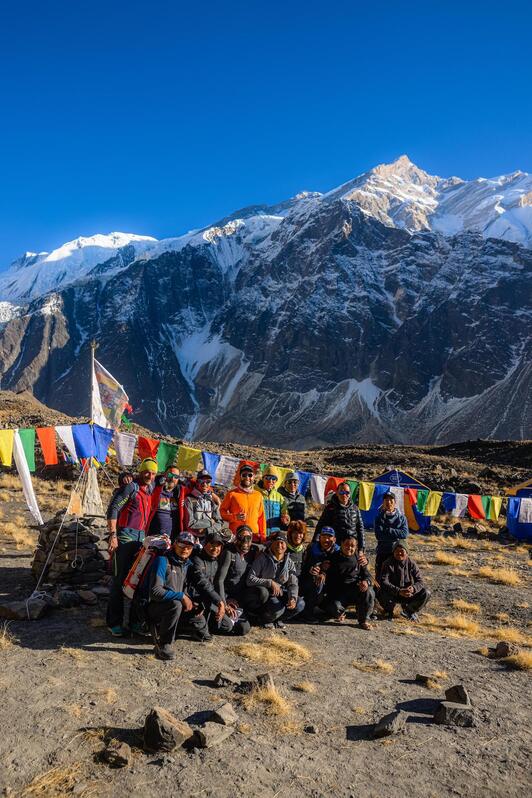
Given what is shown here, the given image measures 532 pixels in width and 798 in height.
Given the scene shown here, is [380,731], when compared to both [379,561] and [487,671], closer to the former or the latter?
[487,671]

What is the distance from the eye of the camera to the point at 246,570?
7.74m

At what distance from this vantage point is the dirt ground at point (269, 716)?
4.23 meters

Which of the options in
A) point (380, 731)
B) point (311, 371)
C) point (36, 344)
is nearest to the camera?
point (380, 731)

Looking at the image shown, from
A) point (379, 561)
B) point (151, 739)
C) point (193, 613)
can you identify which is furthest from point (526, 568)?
point (151, 739)

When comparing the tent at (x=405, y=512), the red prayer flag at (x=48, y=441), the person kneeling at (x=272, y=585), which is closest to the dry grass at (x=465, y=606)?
the person kneeling at (x=272, y=585)

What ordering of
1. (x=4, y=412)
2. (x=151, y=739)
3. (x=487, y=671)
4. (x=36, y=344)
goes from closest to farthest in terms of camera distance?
(x=151, y=739) → (x=487, y=671) → (x=4, y=412) → (x=36, y=344)

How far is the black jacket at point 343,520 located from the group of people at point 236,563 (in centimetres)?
A: 2

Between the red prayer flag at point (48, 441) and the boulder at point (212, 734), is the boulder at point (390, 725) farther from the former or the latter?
the red prayer flag at point (48, 441)

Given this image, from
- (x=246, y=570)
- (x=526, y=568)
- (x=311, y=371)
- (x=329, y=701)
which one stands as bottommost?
(x=526, y=568)

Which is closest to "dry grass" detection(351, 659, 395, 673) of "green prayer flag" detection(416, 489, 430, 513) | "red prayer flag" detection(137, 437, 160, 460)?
"red prayer flag" detection(137, 437, 160, 460)

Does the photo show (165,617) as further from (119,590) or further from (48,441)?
(48,441)

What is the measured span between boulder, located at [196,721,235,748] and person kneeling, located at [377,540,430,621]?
4462 millimetres

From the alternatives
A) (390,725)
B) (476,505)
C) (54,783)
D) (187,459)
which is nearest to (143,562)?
(54,783)

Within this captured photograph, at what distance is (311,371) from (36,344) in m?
93.8
